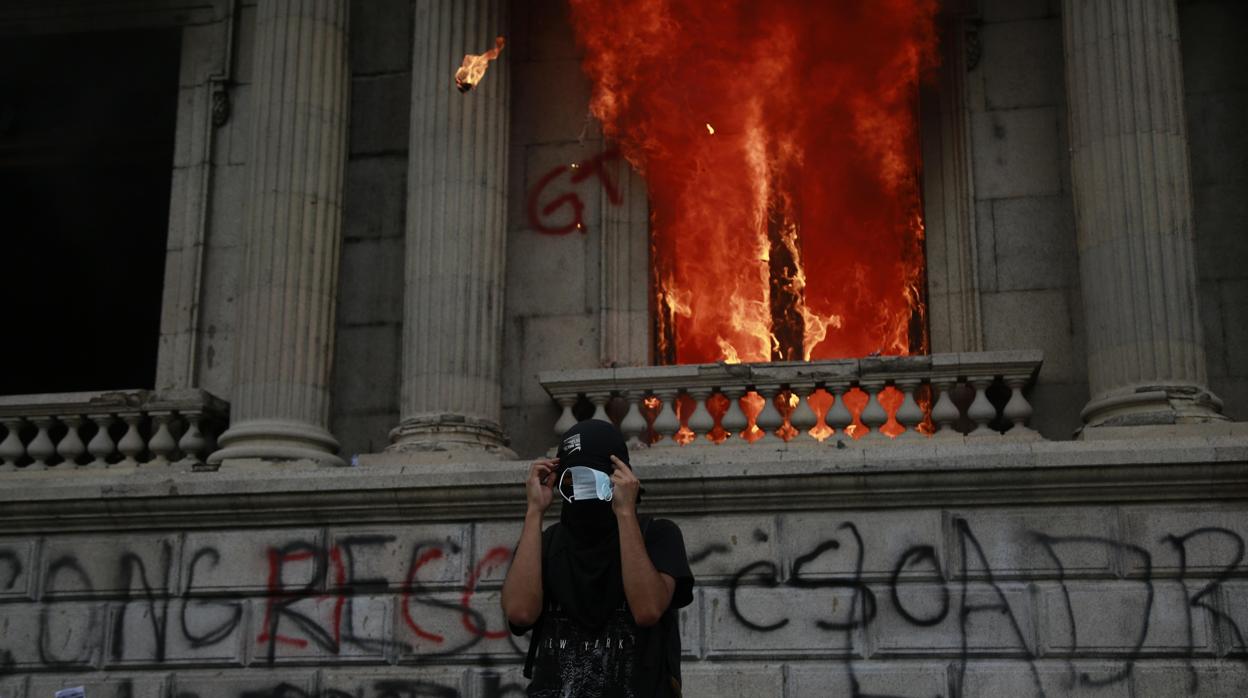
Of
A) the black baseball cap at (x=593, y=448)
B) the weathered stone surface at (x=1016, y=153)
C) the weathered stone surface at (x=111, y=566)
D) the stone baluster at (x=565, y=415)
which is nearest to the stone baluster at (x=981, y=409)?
the weathered stone surface at (x=1016, y=153)

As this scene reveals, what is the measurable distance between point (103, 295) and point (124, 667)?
11073mm

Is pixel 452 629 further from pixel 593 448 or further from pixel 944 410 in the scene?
pixel 593 448

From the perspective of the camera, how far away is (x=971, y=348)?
42.4 feet

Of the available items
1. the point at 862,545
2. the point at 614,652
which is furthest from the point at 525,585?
the point at 862,545

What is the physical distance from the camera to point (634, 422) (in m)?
12.3

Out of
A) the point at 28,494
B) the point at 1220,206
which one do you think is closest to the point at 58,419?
the point at 28,494

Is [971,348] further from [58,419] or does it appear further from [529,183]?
[58,419]

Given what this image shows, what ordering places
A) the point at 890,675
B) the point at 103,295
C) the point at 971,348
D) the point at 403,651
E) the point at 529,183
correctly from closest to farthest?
the point at 890,675
the point at 403,651
the point at 971,348
the point at 529,183
the point at 103,295

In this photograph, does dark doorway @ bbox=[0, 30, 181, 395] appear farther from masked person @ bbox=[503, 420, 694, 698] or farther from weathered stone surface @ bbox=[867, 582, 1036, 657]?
masked person @ bbox=[503, 420, 694, 698]

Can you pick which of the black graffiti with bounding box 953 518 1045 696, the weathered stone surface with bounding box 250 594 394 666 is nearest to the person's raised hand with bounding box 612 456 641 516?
the black graffiti with bounding box 953 518 1045 696

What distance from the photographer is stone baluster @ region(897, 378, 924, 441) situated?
38.6ft

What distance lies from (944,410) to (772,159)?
3.50 m

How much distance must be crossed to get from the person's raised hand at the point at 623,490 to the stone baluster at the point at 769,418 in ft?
20.6

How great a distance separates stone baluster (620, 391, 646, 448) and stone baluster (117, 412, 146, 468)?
4.33 m
